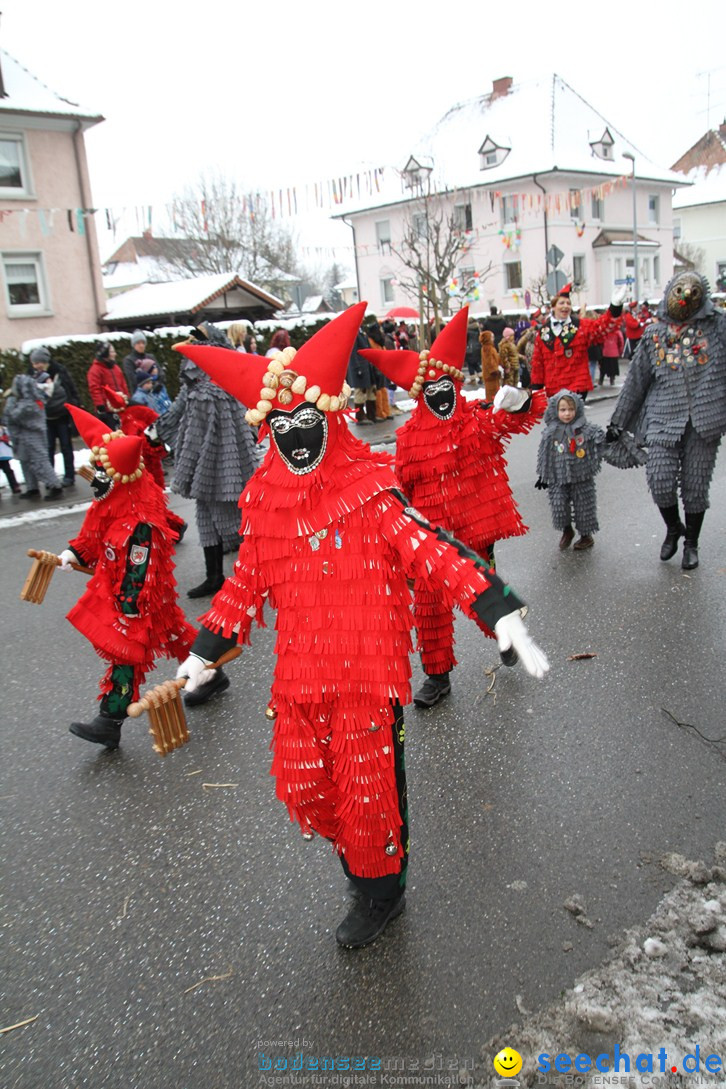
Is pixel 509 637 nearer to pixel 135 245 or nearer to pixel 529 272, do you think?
pixel 529 272

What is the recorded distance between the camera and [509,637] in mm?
2201

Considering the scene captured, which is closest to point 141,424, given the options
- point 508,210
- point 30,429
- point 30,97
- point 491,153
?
point 30,429

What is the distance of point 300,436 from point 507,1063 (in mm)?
1802

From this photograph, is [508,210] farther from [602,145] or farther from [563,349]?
[563,349]

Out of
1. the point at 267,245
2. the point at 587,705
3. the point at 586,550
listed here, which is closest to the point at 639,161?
the point at 267,245

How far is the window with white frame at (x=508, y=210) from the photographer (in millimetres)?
37625

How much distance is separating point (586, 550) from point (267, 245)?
3853cm

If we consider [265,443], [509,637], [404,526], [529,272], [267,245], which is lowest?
[509,637]

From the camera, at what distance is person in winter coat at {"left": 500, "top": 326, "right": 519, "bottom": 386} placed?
16281 millimetres

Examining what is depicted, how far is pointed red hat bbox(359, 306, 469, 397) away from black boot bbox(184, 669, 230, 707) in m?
1.92

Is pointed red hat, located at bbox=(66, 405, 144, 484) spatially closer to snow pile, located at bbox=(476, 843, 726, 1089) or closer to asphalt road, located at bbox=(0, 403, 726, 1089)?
asphalt road, located at bbox=(0, 403, 726, 1089)

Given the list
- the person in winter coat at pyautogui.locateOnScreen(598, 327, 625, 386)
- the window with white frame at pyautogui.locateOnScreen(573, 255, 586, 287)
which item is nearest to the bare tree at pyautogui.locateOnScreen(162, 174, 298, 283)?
the window with white frame at pyautogui.locateOnScreen(573, 255, 586, 287)

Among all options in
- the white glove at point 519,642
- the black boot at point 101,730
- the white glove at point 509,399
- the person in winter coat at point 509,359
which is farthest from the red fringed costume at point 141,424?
the person in winter coat at point 509,359

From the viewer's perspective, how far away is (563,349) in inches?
333
